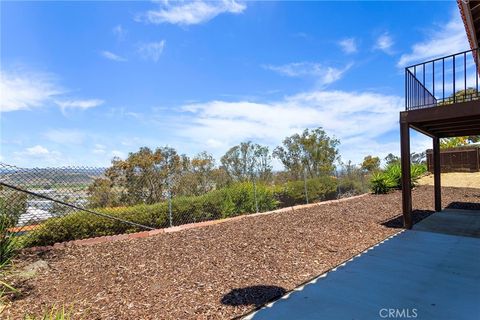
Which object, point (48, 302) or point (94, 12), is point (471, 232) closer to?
point (48, 302)

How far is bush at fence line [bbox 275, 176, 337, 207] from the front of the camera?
11.9 metres

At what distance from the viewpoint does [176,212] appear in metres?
7.59

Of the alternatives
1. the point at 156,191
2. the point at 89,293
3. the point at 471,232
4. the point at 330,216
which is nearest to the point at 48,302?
the point at 89,293

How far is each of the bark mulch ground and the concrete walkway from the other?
0.28m

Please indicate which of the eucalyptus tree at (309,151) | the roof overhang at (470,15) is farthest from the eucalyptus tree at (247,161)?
the roof overhang at (470,15)

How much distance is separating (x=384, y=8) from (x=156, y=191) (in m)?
9.03

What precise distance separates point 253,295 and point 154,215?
14.5 ft

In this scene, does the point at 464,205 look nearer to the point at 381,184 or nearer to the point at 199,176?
the point at 381,184

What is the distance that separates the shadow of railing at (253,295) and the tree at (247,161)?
34.7 feet

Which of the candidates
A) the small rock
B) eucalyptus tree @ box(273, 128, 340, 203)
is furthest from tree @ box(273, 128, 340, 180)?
the small rock

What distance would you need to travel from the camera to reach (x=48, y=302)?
325 centimetres

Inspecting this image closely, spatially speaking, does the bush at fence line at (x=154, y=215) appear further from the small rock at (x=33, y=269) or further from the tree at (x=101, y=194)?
the small rock at (x=33, y=269)

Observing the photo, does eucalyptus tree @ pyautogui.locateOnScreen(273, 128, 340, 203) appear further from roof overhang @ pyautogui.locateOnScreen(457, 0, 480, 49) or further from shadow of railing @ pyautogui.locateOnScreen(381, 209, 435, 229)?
roof overhang @ pyautogui.locateOnScreen(457, 0, 480, 49)

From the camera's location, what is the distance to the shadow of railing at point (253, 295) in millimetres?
3157
